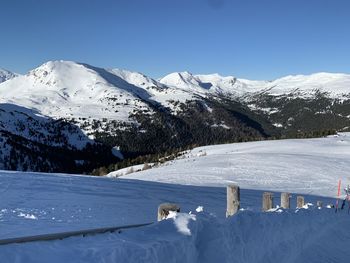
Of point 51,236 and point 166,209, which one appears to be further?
point 166,209

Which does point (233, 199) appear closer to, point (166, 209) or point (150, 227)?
point (166, 209)

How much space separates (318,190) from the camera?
24.9 m

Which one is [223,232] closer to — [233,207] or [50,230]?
[233,207]

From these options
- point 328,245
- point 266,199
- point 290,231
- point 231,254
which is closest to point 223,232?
point 231,254

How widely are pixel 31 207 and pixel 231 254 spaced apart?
235 inches

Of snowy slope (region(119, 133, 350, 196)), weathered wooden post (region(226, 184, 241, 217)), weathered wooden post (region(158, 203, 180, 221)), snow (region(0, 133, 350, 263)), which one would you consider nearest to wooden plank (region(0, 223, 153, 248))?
snow (region(0, 133, 350, 263))

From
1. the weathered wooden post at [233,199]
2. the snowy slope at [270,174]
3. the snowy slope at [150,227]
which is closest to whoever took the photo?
the snowy slope at [150,227]

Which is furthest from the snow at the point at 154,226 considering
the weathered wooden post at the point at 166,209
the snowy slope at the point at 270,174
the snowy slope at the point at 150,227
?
the snowy slope at the point at 270,174

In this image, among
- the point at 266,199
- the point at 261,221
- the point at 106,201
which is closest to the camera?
the point at 261,221

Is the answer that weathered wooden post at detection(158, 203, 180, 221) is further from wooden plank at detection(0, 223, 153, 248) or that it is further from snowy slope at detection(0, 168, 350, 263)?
wooden plank at detection(0, 223, 153, 248)

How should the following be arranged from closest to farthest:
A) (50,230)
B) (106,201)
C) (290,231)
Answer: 1. (50,230)
2. (290,231)
3. (106,201)

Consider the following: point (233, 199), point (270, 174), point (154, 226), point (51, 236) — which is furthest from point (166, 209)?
point (270, 174)

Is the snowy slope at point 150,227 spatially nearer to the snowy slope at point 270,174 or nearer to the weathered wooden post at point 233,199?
the weathered wooden post at point 233,199

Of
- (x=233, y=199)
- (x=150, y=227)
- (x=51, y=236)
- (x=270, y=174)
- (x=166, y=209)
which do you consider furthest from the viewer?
(x=270, y=174)
